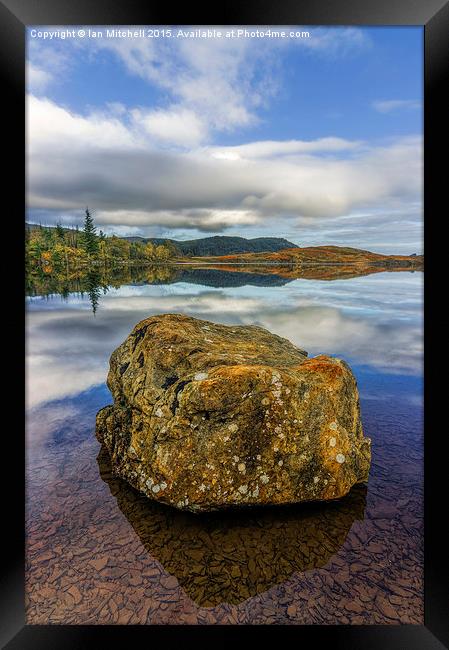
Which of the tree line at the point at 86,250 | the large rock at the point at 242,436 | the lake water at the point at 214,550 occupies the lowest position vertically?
the lake water at the point at 214,550

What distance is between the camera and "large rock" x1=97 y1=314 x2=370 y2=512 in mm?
5547

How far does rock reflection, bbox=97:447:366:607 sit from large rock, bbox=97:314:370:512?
0.98ft

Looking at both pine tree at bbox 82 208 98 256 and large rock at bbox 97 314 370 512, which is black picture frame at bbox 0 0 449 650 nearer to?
large rock at bbox 97 314 370 512

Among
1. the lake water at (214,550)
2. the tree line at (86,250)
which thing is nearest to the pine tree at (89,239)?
the tree line at (86,250)

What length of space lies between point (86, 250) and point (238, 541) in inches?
3192

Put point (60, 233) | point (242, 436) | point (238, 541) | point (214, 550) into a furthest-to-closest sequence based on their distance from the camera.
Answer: point (60, 233), point (242, 436), point (238, 541), point (214, 550)

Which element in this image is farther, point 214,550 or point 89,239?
point 89,239

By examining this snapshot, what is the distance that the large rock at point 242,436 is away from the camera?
5.55 metres
